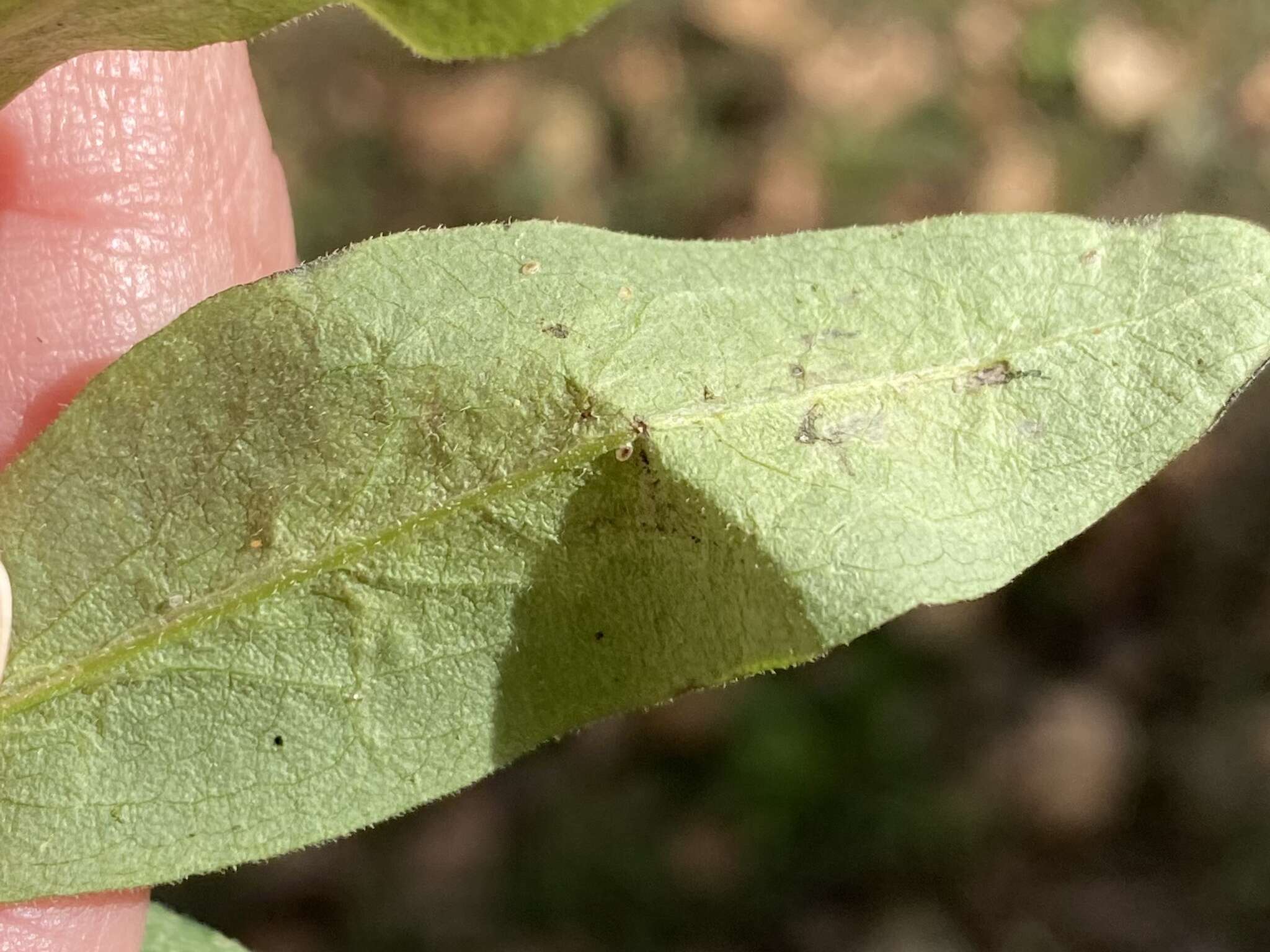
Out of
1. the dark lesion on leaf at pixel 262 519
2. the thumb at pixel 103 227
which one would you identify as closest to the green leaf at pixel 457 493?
the dark lesion on leaf at pixel 262 519

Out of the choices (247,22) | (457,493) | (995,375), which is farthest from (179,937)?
(995,375)

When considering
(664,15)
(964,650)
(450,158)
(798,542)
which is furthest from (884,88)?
(798,542)

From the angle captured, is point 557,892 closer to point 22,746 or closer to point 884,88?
point 22,746

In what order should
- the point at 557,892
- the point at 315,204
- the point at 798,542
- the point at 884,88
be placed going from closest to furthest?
the point at 798,542 < the point at 557,892 < the point at 315,204 < the point at 884,88

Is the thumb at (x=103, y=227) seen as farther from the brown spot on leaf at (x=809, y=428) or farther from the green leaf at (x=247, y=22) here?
the brown spot on leaf at (x=809, y=428)

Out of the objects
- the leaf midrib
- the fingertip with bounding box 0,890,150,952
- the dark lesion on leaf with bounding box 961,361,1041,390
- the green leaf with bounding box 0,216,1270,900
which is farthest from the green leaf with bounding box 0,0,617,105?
the fingertip with bounding box 0,890,150,952

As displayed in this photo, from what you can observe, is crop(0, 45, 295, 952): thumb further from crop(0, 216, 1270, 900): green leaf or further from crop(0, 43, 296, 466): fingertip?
crop(0, 216, 1270, 900): green leaf

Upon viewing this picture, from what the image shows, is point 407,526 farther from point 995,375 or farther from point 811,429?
point 995,375
